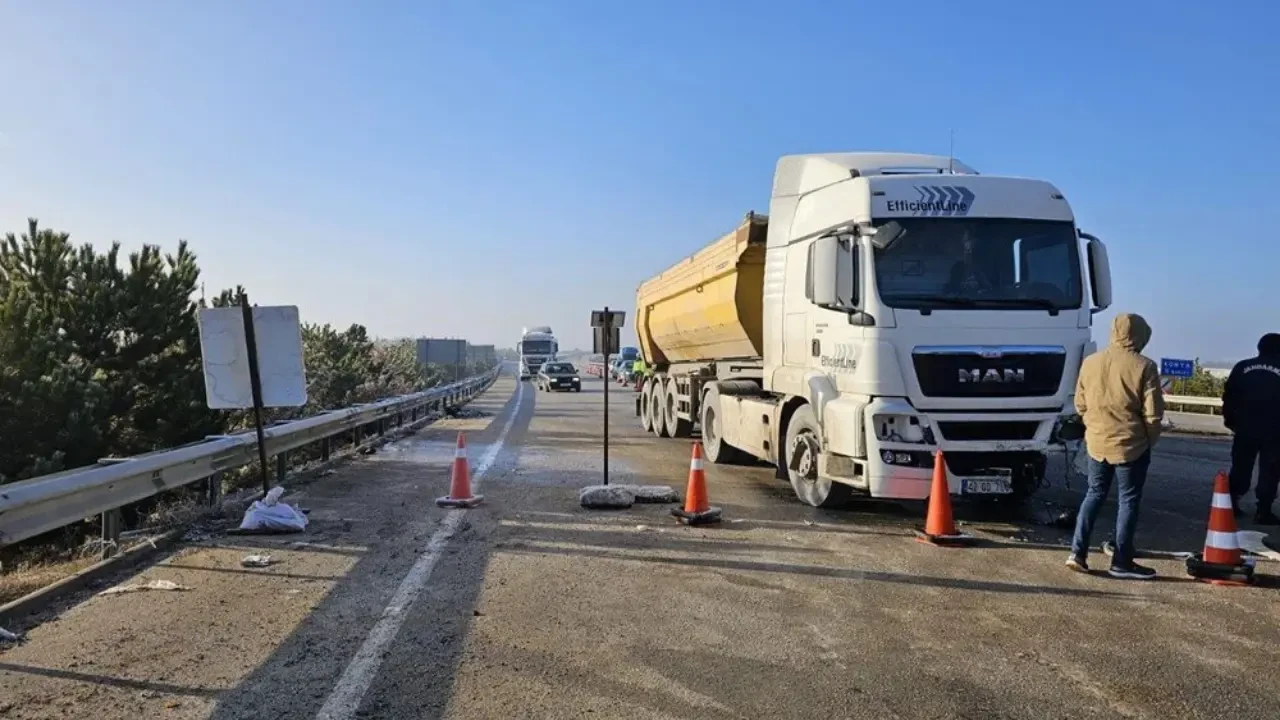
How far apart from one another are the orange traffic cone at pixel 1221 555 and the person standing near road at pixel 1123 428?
1.14ft

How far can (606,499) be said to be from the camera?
9695 millimetres

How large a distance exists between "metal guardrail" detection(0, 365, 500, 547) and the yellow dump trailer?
18.9ft

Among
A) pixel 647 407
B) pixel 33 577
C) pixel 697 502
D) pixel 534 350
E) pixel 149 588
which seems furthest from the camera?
pixel 534 350

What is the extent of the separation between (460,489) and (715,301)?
5221 millimetres

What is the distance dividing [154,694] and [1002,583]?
5406 mm

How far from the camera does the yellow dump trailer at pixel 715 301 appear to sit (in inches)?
475

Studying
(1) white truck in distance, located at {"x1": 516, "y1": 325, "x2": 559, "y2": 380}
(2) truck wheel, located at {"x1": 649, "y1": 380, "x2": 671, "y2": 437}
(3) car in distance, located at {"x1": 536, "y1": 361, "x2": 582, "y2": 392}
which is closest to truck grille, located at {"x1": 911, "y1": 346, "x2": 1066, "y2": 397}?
(2) truck wheel, located at {"x1": 649, "y1": 380, "x2": 671, "y2": 437}

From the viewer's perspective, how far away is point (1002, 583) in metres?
6.63

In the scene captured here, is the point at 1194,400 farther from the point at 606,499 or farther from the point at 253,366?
the point at 253,366

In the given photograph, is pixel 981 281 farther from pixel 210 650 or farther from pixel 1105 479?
pixel 210 650

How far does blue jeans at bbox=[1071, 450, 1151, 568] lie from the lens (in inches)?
269

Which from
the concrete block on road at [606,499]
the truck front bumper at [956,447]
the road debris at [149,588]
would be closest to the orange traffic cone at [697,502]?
the concrete block on road at [606,499]

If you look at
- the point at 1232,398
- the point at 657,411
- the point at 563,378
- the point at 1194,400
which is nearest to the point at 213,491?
the point at 1232,398

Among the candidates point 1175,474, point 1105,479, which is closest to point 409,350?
point 1175,474
